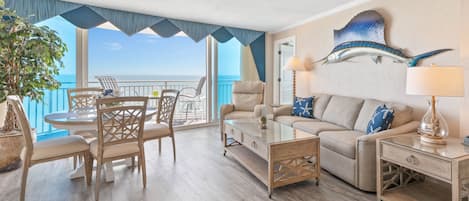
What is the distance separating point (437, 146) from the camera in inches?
73.9

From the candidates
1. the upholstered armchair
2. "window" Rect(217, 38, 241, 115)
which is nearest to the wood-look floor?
the upholstered armchair

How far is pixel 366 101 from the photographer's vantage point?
10.6 ft

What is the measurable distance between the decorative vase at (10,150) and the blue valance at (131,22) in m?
1.53

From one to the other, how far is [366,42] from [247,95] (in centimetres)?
221

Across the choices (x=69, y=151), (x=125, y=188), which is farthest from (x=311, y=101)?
(x=69, y=151)

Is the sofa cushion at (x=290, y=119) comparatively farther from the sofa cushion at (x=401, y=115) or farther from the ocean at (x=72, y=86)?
the ocean at (x=72, y=86)

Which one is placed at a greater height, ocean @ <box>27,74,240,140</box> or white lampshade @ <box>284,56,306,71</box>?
white lampshade @ <box>284,56,306,71</box>

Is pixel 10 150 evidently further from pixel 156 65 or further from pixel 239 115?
pixel 156 65

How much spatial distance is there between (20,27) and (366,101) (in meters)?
4.32

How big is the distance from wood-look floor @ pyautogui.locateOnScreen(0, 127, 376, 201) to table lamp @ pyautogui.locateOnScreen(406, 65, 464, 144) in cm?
75

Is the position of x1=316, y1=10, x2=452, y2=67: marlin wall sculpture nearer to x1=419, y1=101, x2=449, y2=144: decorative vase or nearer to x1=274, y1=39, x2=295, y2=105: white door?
x1=419, y1=101, x2=449, y2=144: decorative vase

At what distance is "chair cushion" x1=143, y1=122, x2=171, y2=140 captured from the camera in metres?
2.90

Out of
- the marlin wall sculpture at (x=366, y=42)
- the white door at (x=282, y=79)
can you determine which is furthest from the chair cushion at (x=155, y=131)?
the white door at (x=282, y=79)

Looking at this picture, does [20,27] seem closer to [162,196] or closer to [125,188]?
[125,188]
